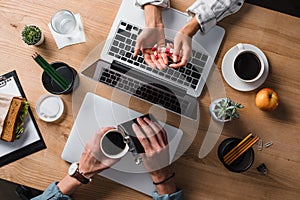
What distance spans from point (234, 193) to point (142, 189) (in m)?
0.27

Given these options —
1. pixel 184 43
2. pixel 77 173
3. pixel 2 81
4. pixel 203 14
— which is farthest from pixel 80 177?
pixel 203 14

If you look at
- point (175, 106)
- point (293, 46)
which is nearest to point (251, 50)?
point (293, 46)

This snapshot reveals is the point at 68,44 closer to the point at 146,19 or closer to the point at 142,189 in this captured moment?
the point at 146,19

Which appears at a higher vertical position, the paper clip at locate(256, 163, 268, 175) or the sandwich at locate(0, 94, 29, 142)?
the sandwich at locate(0, 94, 29, 142)

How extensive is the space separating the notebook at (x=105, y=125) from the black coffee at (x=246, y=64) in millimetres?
246

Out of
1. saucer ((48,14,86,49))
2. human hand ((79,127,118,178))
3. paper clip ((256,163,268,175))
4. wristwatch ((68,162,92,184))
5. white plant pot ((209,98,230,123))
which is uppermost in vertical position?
saucer ((48,14,86,49))

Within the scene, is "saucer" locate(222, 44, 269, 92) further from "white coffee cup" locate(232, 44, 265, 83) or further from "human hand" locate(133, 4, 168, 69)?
"human hand" locate(133, 4, 168, 69)

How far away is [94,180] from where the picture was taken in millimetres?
1165

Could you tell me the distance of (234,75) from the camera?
1.17 meters

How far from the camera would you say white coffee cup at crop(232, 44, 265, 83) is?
1.15 m

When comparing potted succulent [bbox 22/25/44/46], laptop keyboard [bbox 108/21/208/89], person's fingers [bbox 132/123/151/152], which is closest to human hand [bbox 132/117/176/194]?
person's fingers [bbox 132/123/151/152]

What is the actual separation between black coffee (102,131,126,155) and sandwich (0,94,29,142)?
261mm

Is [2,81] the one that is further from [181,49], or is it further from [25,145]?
[181,49]

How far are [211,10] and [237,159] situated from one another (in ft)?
1.42
